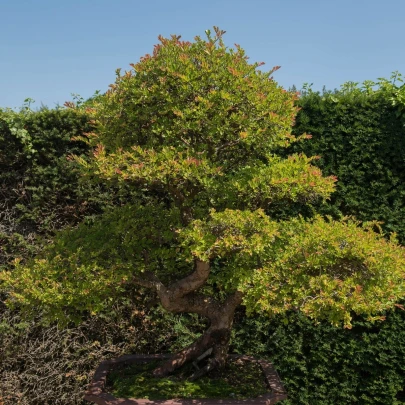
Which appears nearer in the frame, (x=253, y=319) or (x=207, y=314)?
(x=207, y=314)

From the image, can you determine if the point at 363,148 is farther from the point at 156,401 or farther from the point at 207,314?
the point at 156,401

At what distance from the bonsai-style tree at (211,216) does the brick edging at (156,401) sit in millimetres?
407

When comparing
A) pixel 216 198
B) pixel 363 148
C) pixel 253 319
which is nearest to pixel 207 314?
pixel 216 198

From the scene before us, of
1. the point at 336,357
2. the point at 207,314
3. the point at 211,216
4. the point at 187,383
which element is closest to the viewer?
the point at 211,216

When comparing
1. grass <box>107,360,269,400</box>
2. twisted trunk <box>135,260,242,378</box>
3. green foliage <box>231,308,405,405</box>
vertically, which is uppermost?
twisted trunk <box>135,260,242,378</box>

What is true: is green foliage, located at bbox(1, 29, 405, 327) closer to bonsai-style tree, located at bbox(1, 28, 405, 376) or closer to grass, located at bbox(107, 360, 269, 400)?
bonsai-style tree, located at bbox(1, 28, 405, 376)

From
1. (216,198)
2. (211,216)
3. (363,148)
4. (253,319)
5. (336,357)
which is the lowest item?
(336,357)

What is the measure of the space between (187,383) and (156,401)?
0.32 metres

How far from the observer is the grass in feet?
9.98

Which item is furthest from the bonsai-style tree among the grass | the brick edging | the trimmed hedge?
the trimmed hedge

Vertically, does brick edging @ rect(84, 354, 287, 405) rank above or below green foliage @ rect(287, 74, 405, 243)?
below

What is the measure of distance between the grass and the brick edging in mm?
50

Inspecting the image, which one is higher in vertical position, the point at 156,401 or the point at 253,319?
the point at 253,319

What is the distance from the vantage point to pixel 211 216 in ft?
9.31
